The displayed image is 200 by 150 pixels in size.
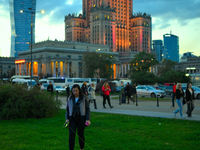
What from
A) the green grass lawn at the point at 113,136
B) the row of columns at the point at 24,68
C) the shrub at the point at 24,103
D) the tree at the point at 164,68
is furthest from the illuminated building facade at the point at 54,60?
the green grass lawn at the point at 113,136

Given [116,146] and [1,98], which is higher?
[1,98]

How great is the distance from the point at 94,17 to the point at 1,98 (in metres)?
146

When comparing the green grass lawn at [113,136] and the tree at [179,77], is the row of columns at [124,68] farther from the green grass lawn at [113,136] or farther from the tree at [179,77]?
the green grass lawn at [113,136]

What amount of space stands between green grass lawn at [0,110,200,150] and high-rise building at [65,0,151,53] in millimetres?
143563

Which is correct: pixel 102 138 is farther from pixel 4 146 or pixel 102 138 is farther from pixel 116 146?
pixel 4 146

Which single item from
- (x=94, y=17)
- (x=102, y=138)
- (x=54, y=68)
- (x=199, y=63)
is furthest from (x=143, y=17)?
(x=102, y=138)

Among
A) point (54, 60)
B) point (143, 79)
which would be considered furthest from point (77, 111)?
point (54, 60)

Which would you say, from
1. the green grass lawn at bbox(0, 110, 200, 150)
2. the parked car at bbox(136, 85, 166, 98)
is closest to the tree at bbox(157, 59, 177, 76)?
the parked car at bbox(136, 85, 166, 98)

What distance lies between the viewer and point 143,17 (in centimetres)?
17600

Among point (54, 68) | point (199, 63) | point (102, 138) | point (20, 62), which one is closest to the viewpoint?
point (102, 138)

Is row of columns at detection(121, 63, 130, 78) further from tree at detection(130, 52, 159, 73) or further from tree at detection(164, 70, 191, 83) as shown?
tree at detection(164, 70, 191, 83)

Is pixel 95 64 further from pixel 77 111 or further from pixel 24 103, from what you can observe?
pixel 77 111

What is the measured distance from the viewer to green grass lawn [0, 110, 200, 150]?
27.8 feet

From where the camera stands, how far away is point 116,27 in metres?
167
